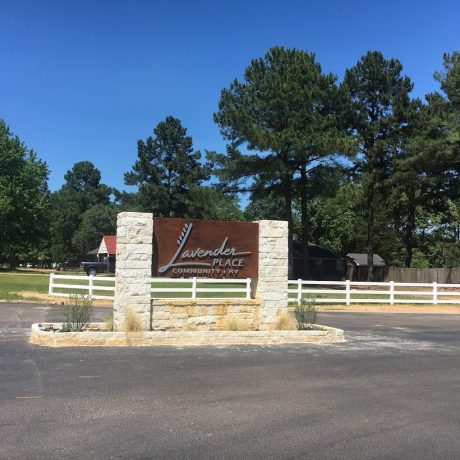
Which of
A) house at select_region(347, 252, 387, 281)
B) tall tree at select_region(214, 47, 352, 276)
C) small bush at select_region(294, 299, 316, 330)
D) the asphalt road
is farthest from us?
house at select_region(347, 252, 387, 281)

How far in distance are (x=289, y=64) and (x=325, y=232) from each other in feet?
127

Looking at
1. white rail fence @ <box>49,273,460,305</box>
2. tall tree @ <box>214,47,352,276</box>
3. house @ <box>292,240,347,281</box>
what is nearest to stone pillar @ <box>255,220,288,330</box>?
white rail fence @ <box>49,273,460,305</box>

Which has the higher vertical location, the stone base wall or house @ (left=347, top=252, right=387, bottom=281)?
house @ (left=347, top=252, right=387, bottom=281)

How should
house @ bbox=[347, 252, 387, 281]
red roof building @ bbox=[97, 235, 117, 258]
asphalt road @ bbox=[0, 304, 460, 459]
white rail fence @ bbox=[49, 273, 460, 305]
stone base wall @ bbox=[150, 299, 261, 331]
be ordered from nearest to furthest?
1. asphalt road @ bbox=[0, 304, 460, 459]
2. stone base wall @ bbox=[150, 299, 261, 331]
3. white rail fence @ bbox=[49, 273, 460, 305]
4. house @ bbox=[347, 252, 387, 281]
5. red roof building @ bbox=[97, 235, 117, 258]

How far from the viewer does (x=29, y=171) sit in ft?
220

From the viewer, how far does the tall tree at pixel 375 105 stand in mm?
40188

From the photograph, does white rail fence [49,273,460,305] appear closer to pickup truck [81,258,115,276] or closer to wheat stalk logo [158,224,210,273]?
wheat stalk logo [158,224,210,273]

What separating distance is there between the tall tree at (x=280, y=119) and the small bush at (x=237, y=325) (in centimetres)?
2366

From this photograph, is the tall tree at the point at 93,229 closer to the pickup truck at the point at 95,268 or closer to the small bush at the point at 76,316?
the pickup truck at the point at 95,268

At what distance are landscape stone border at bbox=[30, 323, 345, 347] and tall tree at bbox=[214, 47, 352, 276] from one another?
947 inches

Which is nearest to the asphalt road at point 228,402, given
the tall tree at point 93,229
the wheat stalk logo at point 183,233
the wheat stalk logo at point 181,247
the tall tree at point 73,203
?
the wheat stalk logo at point 181,247

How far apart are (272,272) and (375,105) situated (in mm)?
31894

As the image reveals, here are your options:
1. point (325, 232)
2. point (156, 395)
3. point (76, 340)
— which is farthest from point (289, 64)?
point (325, 232)

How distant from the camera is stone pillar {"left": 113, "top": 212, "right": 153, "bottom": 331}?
11.6 m
